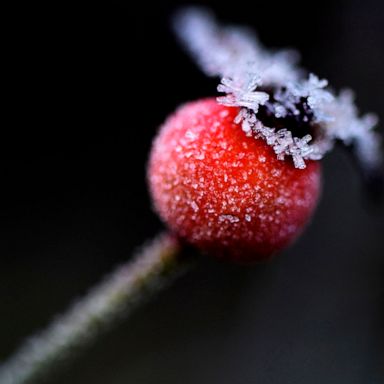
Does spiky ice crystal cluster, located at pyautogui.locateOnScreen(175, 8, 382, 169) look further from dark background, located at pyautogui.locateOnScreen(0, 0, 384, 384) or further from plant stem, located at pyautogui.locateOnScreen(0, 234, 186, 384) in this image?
dark background, located at pyautogui.locateOnScreen(0, 0, 384, 384)

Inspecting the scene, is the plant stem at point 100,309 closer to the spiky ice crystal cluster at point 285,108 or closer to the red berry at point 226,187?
the red berry at point 226,187

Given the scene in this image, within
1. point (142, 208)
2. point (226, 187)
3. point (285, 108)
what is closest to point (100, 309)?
point (226, 187)

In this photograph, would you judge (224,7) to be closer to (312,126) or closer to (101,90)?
(101,90)

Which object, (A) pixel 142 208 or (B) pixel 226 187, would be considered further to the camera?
(A) pixel 142 208

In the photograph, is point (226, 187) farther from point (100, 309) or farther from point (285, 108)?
point (100, 309)

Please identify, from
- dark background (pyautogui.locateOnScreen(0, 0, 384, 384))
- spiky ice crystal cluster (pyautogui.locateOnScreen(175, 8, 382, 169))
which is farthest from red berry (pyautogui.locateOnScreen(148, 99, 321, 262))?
dark background (pyautogui.locateOnScreen(0, 0, 384, 384))
